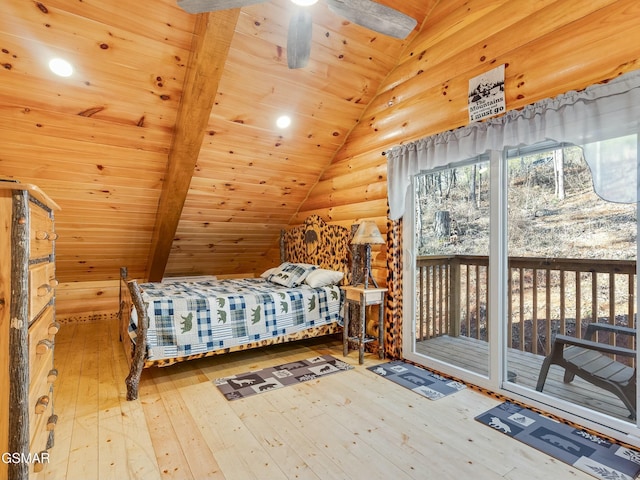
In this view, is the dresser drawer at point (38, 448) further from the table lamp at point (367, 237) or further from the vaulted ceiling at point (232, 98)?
the table lamp at point (367, 237)

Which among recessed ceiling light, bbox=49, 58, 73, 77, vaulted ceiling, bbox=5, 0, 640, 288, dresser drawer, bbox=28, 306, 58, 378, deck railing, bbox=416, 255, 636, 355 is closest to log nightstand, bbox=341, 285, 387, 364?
vaulted ceiling, bbox=5, 0, 640, 288

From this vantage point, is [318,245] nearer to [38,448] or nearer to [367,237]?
[367,237]

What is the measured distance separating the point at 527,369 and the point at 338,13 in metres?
3.22

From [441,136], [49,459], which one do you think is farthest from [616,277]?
[49,459]

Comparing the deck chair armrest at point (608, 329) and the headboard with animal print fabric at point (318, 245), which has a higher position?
the headboard with animal print fabric at point (318, 245)

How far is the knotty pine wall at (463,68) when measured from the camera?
1.97 meters

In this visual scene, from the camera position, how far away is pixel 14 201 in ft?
3.74

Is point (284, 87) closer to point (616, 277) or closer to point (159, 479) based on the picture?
point (159, 479)

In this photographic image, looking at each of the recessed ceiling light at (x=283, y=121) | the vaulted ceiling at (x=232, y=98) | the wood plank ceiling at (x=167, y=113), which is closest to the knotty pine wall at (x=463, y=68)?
the vaulted ceiling at (x=232, y=98)

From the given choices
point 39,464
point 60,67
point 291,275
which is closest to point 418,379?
point 291,275

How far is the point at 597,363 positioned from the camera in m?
2.34

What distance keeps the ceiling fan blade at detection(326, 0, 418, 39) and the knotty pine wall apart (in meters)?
0.90

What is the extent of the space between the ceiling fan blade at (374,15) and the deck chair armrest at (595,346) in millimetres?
2344

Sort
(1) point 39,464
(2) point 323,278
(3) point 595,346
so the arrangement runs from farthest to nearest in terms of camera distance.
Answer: (2) point 323,278 < (3) point 595,346 < (1) point 39,464
